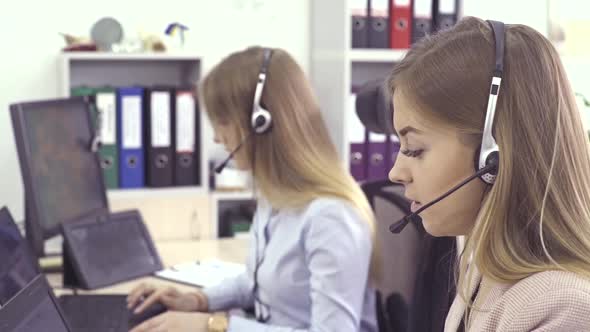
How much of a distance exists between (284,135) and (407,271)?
1.24 ft

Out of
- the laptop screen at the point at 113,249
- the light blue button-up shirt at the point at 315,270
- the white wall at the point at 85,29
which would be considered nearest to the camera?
the light blue button-up shirt at the point at 315,270

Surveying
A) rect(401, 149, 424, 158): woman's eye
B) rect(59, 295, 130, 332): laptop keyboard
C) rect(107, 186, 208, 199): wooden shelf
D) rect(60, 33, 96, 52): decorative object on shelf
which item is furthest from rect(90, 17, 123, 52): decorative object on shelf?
rect(401, 149, 424, 158): woman's eye

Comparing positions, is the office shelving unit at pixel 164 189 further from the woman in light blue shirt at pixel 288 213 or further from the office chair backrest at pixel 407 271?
the office chair backrest at pixel 407 271

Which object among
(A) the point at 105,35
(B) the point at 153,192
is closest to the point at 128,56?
(A) the point at 105,35

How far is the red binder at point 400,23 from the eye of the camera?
110 inches

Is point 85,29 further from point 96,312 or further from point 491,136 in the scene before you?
point 491,136

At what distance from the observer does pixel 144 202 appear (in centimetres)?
271

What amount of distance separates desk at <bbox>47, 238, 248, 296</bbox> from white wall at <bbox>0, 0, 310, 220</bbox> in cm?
56

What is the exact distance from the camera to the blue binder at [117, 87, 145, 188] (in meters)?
2.51

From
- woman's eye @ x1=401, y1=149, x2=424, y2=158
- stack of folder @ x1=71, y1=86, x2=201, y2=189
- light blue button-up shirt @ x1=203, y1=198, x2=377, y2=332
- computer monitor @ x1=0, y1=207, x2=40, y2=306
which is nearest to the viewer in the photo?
woman's eye @ x1=401, y1=149, x2=424, y2=158

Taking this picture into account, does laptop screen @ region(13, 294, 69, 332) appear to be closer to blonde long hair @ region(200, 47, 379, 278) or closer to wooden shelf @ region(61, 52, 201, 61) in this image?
blonde long hair @ region(200, 47, 379, 278)

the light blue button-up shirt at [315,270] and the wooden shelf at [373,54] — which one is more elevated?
the wooden shelf at [373,54]

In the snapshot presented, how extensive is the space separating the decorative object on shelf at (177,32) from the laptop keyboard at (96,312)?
43.3 inches

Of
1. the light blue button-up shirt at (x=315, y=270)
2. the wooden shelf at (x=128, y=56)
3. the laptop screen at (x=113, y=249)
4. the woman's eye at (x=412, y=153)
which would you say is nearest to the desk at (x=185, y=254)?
the laptop screen at (x=113, y=249)
